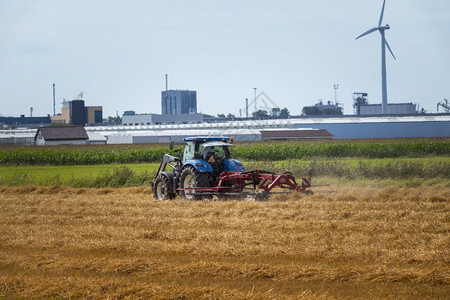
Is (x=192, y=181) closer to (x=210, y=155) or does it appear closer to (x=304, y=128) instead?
(x=210, y=155)

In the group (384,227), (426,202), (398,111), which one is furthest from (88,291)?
Answer: (398,111)

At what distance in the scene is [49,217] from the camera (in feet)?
56.7

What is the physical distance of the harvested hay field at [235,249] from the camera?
9.88 metres

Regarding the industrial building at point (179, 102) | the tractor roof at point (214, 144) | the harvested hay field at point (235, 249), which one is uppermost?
the industrial building at point (179, 102)

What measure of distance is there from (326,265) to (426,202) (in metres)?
7.63

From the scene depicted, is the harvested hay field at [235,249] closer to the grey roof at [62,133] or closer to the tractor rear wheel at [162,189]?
the tractor rear wheel at [162,189]

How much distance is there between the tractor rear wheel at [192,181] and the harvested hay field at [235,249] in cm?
101

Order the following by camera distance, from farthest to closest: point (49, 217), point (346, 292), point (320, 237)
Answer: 1. point (49, 217)
2. point (320, 237)
3. point (346, 292)

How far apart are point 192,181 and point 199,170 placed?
2.12 ft

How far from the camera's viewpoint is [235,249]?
40.1 ft

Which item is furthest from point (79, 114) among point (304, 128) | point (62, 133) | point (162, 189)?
point (162, 189)

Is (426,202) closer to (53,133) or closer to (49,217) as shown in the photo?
(49,217)

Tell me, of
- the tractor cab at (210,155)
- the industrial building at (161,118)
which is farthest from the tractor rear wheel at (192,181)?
the industrial building at (161,118)

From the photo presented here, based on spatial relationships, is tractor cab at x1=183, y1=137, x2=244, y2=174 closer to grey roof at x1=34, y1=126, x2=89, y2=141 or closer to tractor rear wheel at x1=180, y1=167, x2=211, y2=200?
tractor rear wheel at x1=180, y1=167, x2=211, y2=200
